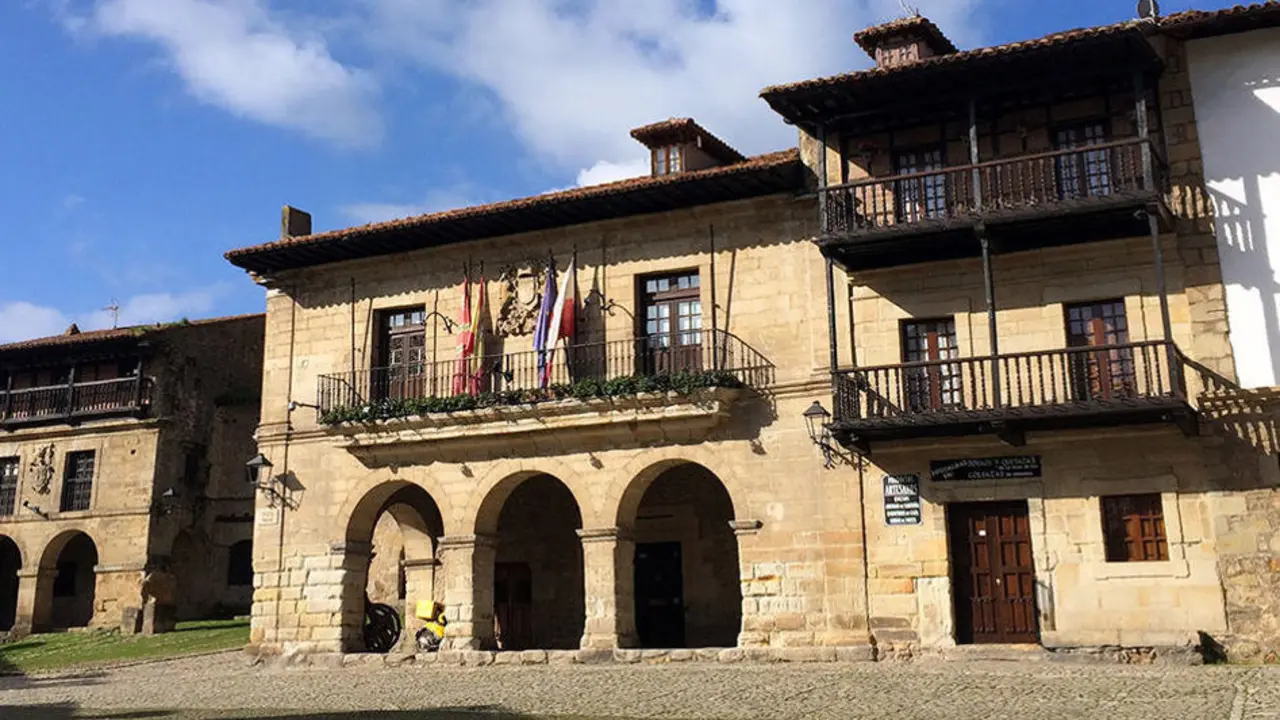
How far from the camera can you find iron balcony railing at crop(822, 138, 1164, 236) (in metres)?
15.2

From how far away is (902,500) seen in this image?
54.1 ft

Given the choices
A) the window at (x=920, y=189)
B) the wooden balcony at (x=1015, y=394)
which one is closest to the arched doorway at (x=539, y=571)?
the wooden balcony at (x=1015, y=394)

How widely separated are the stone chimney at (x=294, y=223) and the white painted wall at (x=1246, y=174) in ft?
49.3

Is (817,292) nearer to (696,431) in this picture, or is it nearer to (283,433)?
(696,431)

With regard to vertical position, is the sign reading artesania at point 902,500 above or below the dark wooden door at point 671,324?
below

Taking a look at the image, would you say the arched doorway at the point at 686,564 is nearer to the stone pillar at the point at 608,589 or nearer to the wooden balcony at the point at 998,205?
the stone pillar at the point at 608,589

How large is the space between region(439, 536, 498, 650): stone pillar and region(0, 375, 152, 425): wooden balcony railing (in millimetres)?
14838

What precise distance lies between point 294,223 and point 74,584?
53.1 ft

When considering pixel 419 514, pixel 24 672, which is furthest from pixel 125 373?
pixel 419 514

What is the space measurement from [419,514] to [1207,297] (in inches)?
545

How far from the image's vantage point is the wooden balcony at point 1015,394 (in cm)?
1459

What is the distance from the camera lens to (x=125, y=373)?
103ft

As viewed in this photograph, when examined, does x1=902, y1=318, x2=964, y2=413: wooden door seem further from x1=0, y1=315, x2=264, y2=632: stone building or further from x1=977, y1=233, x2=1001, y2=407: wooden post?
x1=0, y1=315, x2=264, y2=632: stone building

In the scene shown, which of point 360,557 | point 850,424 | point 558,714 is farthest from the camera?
point 360,557
